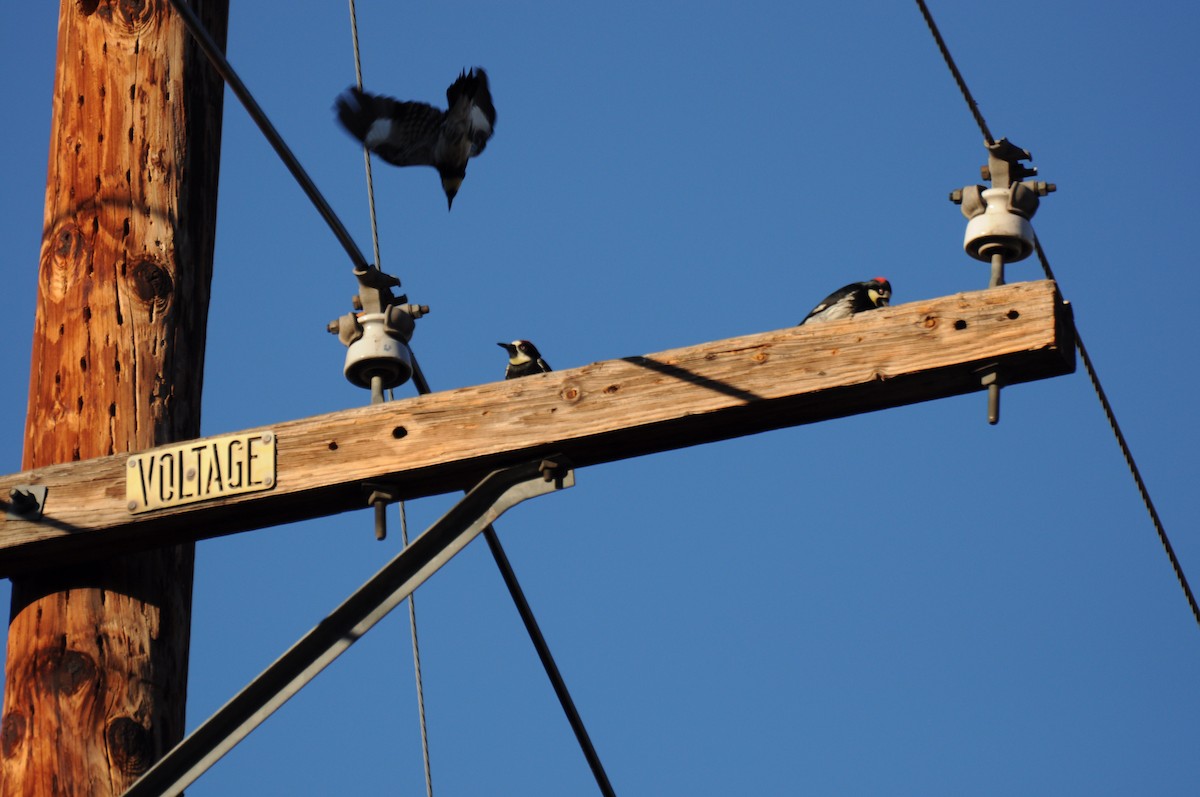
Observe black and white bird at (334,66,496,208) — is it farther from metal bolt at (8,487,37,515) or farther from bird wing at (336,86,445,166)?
metal bolt at (8,487,37,515)

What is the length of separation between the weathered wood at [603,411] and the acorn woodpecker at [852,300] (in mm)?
588

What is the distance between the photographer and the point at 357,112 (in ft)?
23.0

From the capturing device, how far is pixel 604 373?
4.60 meters

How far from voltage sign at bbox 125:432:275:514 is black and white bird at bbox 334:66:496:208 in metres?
2.44

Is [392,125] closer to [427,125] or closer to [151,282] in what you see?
[427,125]

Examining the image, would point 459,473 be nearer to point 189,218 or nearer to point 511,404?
point 511,404

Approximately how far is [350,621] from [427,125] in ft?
11.2

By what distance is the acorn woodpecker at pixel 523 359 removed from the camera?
6.99 meters

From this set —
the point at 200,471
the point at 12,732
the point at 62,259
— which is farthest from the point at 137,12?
the point at 12,732

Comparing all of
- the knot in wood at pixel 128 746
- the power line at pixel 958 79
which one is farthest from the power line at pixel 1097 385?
the knot in wood at pixel 128 746

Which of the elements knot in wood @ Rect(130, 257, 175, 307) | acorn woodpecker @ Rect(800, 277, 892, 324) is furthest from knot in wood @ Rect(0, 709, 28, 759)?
acorn woodpecker @ Rect(800, 277, 892, 324)

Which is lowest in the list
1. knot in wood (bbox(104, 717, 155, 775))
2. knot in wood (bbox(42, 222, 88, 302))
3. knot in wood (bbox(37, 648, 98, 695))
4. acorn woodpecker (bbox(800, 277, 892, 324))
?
knot in wood (bbox(104, 717, 155, 775))

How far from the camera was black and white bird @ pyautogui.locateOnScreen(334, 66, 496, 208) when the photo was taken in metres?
7.01

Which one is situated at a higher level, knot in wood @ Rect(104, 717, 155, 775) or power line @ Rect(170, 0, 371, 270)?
power line @ Rect(170, 0, 371, 270)
